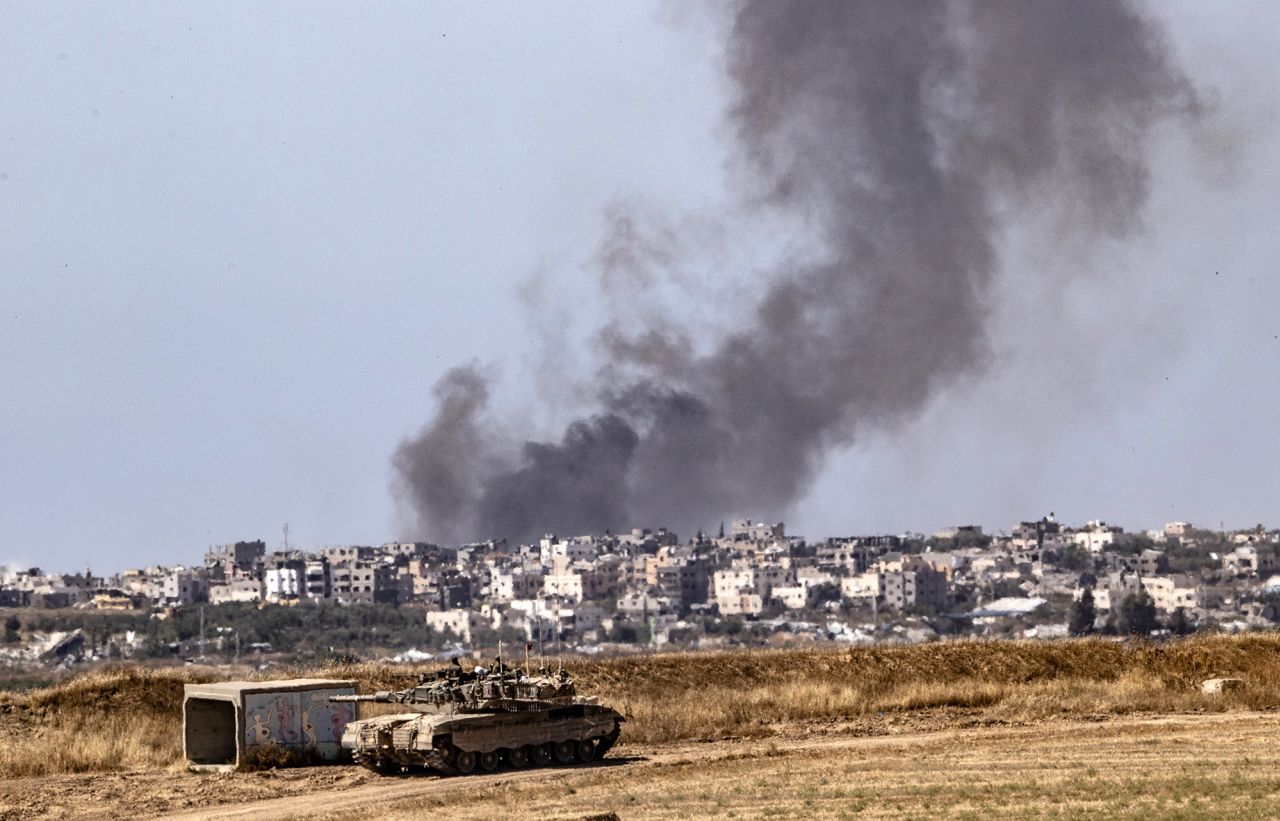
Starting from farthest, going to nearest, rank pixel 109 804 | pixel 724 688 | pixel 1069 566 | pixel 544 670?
pixel 1069 566
pixel 724 688
pixel 544 670
pixel 109 804

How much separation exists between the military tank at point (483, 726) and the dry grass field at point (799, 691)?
353 centimetres

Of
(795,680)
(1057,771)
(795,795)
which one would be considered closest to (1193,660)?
(795,680)

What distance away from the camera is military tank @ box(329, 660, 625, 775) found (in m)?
32.5

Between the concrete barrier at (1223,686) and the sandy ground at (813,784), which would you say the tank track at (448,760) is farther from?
the concrete barrier at (1223,686)

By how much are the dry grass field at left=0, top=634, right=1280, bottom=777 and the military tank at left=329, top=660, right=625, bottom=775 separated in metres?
3.53

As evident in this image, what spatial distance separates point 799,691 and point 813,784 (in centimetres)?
1383

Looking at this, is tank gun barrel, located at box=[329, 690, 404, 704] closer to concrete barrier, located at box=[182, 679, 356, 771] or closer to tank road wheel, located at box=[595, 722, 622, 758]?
concrete barrier, located at box=[182, 679, 356, 771]

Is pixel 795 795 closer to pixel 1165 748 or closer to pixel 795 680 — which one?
pixel 1165 748

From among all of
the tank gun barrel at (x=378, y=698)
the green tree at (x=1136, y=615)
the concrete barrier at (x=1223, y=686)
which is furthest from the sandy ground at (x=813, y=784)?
the green tree at (x=1136, y=615)

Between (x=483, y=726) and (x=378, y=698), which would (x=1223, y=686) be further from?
(x=378, y=698)

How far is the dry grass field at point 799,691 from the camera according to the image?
3766 centimetres

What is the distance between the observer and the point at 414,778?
32.8 meters

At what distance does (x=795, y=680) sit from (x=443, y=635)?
308 feet

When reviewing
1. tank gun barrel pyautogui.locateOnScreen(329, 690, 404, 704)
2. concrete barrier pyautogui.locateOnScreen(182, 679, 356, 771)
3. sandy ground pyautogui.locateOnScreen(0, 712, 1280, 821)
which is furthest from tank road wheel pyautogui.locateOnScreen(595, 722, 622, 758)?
concrete barrier pyautogui.locateOnScreen(182, 679, 356, 771)
